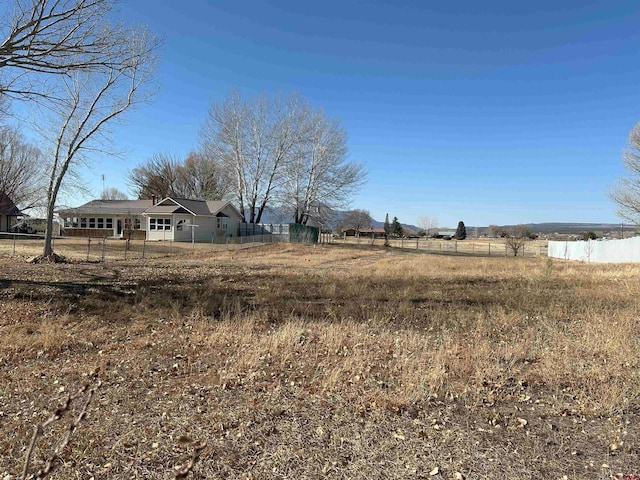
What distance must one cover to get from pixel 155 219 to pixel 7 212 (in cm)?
2017

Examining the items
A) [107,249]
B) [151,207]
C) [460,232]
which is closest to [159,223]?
[151,207]

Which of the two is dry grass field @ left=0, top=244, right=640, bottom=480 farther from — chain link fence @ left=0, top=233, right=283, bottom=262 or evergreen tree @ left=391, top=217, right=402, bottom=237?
evergreen tree @ left=391, top=217, right=402, bottom=237

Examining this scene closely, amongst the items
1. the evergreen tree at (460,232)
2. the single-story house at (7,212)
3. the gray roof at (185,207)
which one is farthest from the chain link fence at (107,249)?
the evergreen tree at (460,232)

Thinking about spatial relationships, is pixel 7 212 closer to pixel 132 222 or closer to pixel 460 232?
pixel 132 222

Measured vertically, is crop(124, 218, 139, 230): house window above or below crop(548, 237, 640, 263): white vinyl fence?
above

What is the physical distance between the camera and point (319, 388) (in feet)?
14.4

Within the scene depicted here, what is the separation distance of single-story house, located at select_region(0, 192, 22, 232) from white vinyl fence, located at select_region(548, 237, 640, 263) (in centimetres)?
5535

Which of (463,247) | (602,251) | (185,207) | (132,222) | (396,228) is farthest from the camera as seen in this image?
(396,228)

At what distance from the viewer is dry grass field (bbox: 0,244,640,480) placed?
10.1 ft

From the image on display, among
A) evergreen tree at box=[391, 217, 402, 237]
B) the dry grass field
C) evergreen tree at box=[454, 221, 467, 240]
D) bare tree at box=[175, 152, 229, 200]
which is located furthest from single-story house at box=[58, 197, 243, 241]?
evergreen tree at box=[454, 221, 467, 240]

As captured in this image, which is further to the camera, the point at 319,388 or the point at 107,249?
the point at 107,249

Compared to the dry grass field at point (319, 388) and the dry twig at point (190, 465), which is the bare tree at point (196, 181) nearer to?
the dry grass field at point (319, 388)

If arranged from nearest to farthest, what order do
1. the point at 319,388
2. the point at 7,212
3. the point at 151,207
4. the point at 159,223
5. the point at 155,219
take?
the point at 319,388
the point at 159,223
the point at 155,219
the point at 151,207
the point at 7,212

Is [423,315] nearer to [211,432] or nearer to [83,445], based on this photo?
[211,432]
